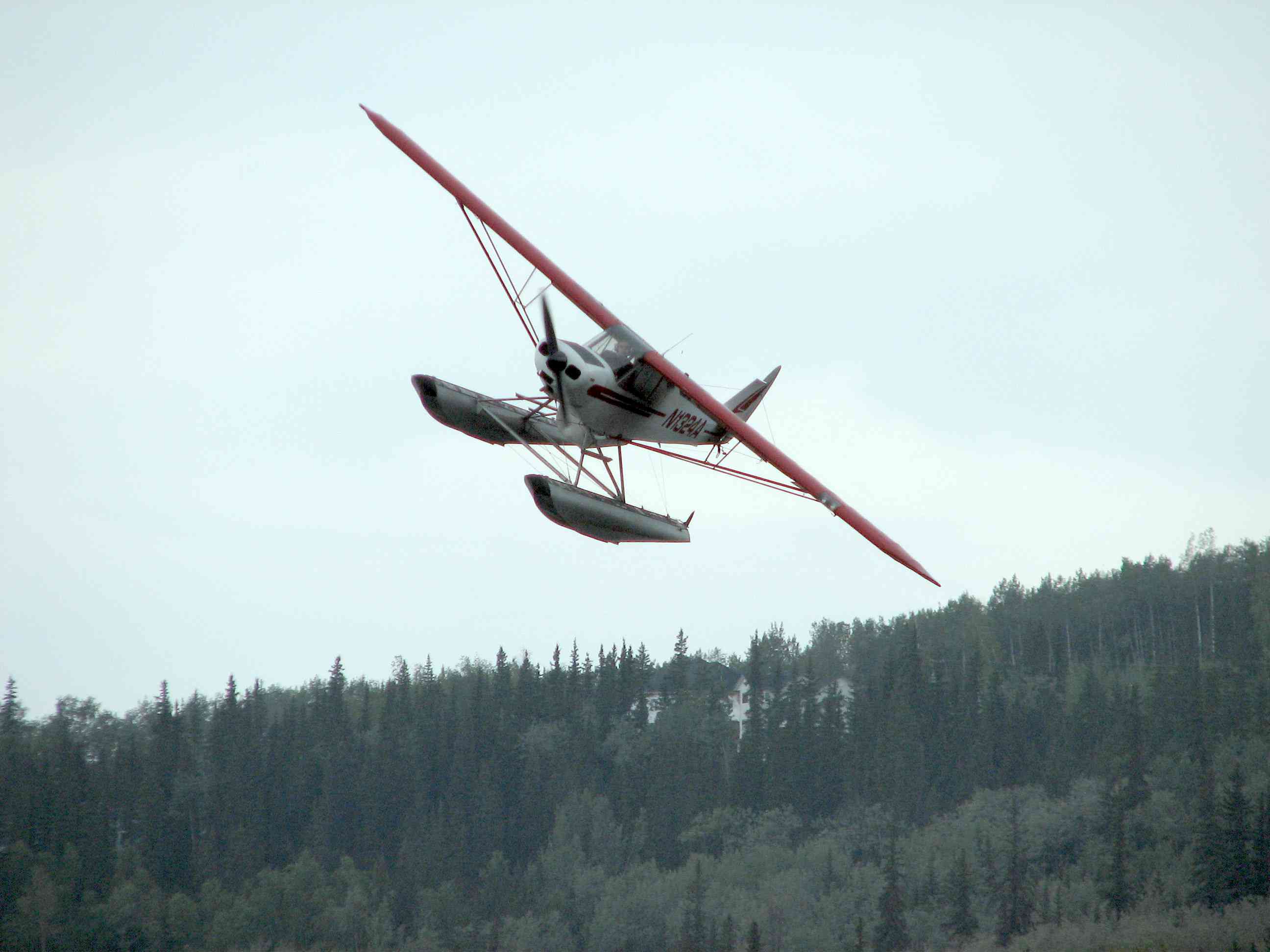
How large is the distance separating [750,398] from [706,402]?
4.72 meters

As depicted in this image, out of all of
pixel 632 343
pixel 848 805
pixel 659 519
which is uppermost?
pixel 632 343

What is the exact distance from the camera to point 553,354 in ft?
78.4

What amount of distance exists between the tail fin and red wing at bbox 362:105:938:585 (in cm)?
402

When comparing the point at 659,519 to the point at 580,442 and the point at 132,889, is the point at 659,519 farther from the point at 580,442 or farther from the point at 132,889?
the point at 132,889

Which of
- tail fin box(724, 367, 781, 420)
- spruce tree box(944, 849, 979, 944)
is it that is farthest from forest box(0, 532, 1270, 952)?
tail fin box(724, 367, 781, 420)

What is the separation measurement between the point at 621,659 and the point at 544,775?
14053 millimetres

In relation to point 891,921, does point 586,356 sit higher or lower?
higher

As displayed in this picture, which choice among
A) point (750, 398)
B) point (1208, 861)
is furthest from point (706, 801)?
point (750, 398)

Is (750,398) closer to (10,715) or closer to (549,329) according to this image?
(549,329)

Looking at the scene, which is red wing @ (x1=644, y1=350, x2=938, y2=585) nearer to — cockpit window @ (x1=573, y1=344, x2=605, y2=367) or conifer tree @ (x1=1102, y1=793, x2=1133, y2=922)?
cockpit window @ (x1=573, y1=344, x2=605, y2=367)

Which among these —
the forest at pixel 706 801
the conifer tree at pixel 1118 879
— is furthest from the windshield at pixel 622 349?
the conifer tree at pixel 1118 879

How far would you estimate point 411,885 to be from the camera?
101 meters

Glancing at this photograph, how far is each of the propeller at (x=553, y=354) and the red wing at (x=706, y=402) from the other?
1635 mm

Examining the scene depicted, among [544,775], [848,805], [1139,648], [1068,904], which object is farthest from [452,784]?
[1139,648]
